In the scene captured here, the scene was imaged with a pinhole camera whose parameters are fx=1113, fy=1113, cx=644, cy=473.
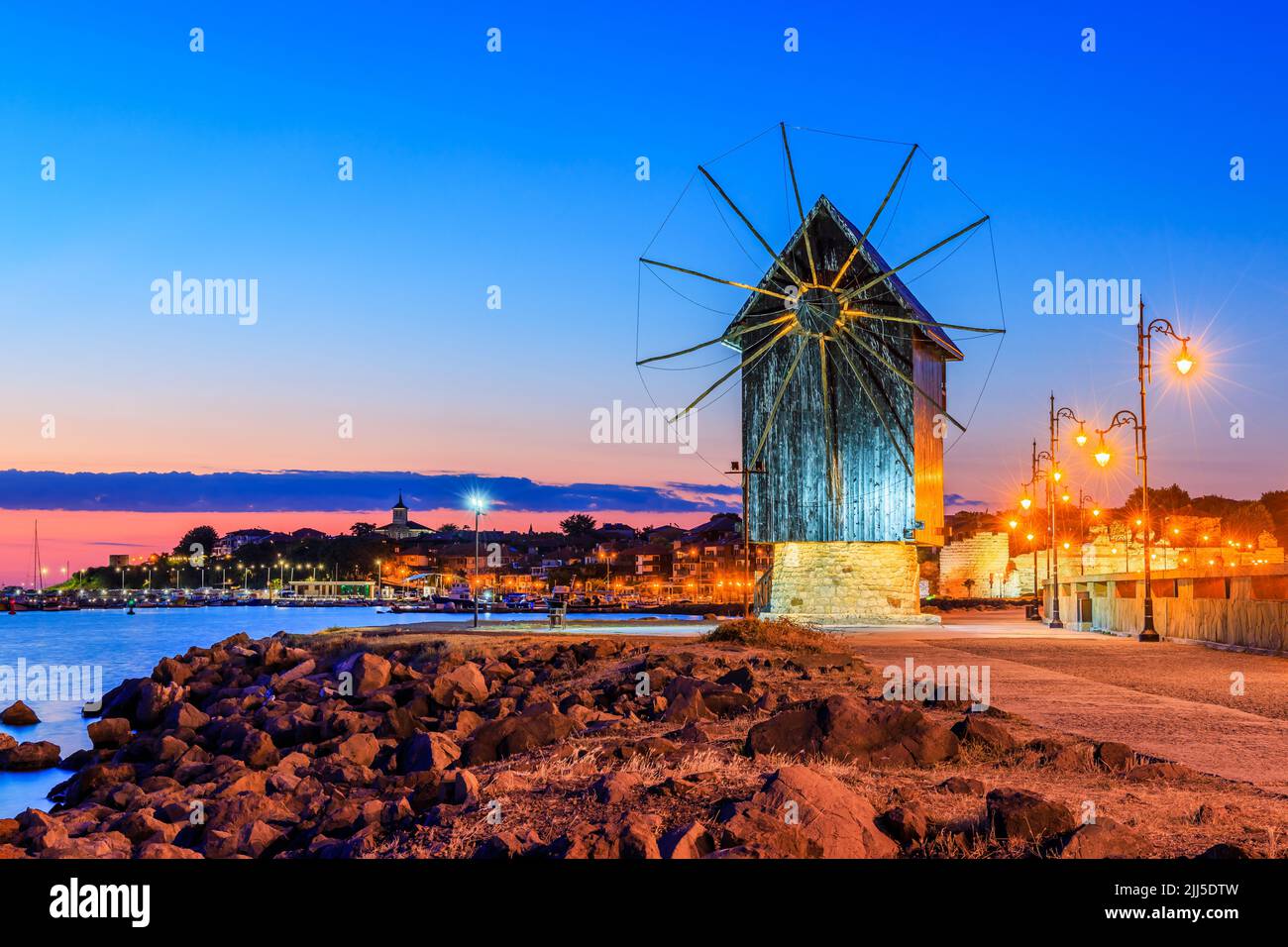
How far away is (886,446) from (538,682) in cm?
2596

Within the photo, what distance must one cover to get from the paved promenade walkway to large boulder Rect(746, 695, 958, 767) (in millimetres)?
2244

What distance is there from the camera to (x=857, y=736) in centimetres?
985

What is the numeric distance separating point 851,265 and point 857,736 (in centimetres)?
3793

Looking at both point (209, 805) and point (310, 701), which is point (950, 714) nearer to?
point (209, 805)

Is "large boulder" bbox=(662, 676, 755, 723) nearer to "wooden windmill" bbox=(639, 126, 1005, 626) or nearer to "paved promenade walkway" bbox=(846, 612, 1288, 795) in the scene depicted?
"paved promenade walkway" bbox=(846, 612, 1288, 795)

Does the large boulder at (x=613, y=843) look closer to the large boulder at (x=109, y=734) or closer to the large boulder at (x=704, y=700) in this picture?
the large boulder at (x=704, y=700)

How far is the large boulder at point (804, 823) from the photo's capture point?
6672 mm

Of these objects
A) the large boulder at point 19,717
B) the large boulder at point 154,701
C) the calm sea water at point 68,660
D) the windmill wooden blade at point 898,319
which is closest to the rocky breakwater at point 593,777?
the calm sea water at point 68,660

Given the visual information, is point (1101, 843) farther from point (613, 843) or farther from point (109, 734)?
point (109, 734)

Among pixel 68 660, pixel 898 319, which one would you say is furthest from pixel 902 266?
pixel 68 660

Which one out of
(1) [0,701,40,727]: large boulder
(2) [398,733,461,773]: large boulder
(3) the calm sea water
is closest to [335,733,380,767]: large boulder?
(2) [398,733,461,773]: large boulder
